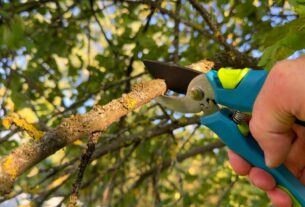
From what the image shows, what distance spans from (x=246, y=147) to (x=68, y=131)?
0.46 m

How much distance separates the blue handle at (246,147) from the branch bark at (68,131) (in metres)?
0.16

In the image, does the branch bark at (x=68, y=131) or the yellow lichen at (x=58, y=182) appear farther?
the yellow lichen at (x=58, y=182)

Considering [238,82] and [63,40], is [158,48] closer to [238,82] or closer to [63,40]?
[63,40]

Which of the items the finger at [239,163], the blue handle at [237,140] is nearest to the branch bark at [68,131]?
the blue handle at [237,140]

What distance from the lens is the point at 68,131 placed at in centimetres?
105

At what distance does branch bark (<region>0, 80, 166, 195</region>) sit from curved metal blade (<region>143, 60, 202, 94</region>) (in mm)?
54

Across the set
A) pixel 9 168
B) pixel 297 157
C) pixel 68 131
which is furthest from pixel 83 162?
pixel 297 157

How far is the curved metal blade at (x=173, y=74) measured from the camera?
1.31 m

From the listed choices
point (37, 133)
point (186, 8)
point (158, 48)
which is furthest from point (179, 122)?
point (37, 133)

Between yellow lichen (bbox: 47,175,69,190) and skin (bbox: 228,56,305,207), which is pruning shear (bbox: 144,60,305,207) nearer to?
skin (bbox: 228,56,305,207)

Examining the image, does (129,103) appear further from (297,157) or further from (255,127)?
(297,157)

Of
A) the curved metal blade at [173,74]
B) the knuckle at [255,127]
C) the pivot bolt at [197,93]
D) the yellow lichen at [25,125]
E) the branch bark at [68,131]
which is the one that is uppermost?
the yellow lichen at [25,125]

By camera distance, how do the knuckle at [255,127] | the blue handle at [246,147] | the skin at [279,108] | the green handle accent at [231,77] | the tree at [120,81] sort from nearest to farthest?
1. the skin at [279,108]
2. the knuckle at [255,127]
3. the green handle accent at [231,77]
4. the blue handle at [246,147]
5. the tree at [120,81]

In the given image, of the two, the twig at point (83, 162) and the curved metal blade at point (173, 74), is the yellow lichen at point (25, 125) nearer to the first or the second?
the twig at point (83, 162)
